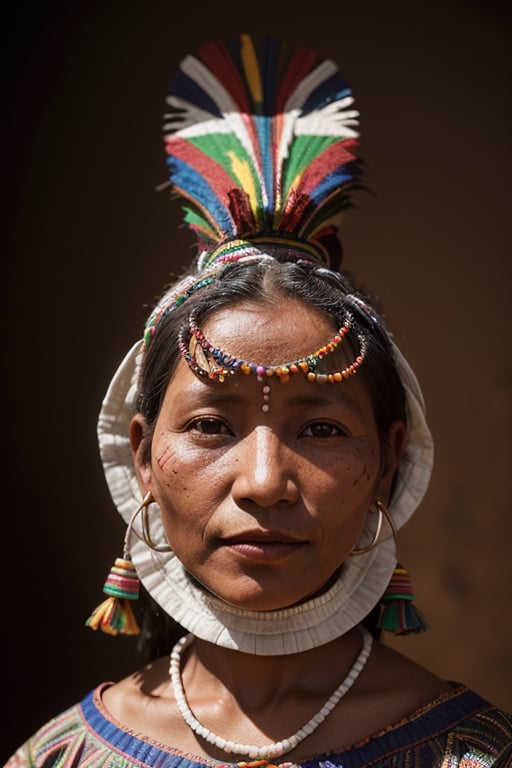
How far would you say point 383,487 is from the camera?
223 cm

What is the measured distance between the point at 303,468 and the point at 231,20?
226cm

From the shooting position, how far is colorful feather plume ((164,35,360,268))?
2336 mm

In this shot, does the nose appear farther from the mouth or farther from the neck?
the neck

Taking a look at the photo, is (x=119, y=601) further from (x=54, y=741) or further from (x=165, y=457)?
(x=165, y=457)

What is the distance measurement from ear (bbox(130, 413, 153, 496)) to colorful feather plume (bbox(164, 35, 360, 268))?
1.45 feet

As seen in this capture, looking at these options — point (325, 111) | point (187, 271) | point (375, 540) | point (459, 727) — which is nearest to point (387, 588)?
point (375, 540)

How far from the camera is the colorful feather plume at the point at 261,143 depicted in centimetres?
234

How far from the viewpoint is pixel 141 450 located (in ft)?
7.51

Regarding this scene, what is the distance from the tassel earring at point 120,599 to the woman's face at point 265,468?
300 millimetres

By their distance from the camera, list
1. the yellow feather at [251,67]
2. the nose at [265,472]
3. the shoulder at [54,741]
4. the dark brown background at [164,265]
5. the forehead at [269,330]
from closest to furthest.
Result: the nose at [265,472] → the forehead at [269,330] → the shoulder at [54,741] → the yellow feather at [251,67] → the dark brown background at [164,265]

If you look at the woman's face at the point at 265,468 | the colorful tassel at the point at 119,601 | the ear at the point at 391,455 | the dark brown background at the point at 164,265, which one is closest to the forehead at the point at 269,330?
the woman's face at the point at 265,468

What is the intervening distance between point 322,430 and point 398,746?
0.62 m

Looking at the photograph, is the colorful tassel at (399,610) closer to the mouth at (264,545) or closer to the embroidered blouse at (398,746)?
the embroidered blouse at (398,746)

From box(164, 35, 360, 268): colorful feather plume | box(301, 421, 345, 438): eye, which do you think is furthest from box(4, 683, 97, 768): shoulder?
box(164, 35, 360, 268): colorful feather plume
